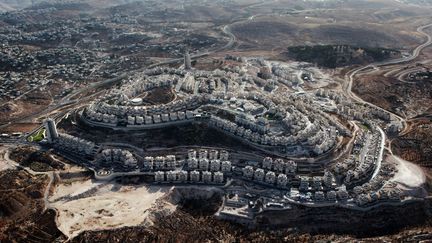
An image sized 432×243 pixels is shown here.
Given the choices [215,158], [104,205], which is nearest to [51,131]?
[104,205]

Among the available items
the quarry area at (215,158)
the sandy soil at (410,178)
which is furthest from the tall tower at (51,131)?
the sandy soil at (410,178)

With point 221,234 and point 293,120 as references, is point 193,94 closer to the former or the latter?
point 293,120

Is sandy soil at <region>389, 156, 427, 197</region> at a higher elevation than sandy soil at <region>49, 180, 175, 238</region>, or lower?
higher

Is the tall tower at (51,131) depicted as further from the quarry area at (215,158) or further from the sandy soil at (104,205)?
the sandy soil at (104,205)

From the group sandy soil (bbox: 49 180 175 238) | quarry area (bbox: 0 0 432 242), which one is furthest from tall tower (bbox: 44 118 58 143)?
sandy soil (bbox: 49 180 175 238)

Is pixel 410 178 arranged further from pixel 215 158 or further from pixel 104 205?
pixel 104 205

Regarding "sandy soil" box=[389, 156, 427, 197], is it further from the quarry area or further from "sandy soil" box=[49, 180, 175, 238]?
"sandy soil" box=[49, 180, 175, 238]

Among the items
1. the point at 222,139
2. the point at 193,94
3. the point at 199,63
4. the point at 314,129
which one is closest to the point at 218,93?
the point at 193,94

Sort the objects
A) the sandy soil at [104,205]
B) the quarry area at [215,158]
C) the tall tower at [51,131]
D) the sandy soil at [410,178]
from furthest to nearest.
Answer: the tall tower at [51,131], the sandy soil at [410,178], the quarry area at [215,158], the sandy soil at [104,205]

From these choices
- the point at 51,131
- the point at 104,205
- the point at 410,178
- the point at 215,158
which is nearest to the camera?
the point at 104,205
